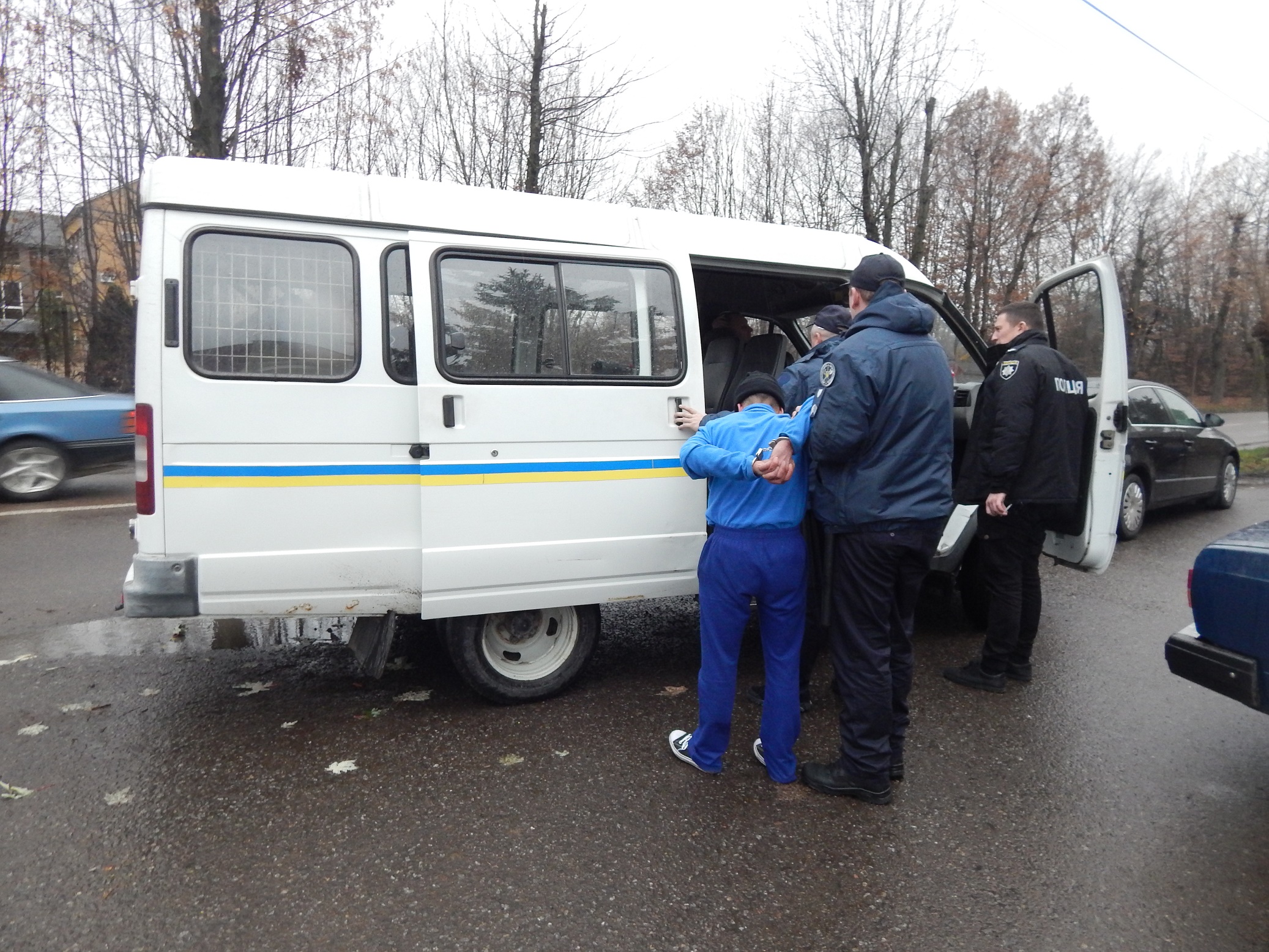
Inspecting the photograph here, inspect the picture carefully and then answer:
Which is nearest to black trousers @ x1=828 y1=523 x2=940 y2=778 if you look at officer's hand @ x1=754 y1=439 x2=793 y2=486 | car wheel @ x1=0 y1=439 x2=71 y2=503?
Result: officer's hand @ x1=754 y1=439 x2=793 y2=486

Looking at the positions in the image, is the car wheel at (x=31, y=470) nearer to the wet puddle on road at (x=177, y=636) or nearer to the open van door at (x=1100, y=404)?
the wet puddle on road at (x=177, y=636)

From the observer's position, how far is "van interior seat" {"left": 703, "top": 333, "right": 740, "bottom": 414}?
5547 mm

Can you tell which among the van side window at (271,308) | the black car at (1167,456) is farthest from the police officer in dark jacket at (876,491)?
the black car at (1167,456)

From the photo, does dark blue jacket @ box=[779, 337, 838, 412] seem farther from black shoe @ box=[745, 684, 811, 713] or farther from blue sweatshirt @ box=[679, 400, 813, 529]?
black shoe @ box=[745, 684, 811, 713]

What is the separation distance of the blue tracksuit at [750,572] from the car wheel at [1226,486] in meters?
9.33

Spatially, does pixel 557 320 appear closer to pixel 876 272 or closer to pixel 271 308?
pixel 271 308

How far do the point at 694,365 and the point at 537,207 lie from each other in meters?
1.04

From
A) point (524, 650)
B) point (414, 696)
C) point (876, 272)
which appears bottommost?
point (414, 696)

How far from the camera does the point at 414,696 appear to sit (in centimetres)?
432

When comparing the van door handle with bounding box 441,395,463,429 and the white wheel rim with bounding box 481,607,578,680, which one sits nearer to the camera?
the van door handle with bounding box 441,395,463,429

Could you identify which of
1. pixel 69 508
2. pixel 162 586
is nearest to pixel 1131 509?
pixel 162 586

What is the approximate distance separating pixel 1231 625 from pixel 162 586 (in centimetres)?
416

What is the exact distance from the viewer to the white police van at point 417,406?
3.42 meters

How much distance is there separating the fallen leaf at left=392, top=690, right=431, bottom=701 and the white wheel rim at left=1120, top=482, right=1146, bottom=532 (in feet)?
23.6
